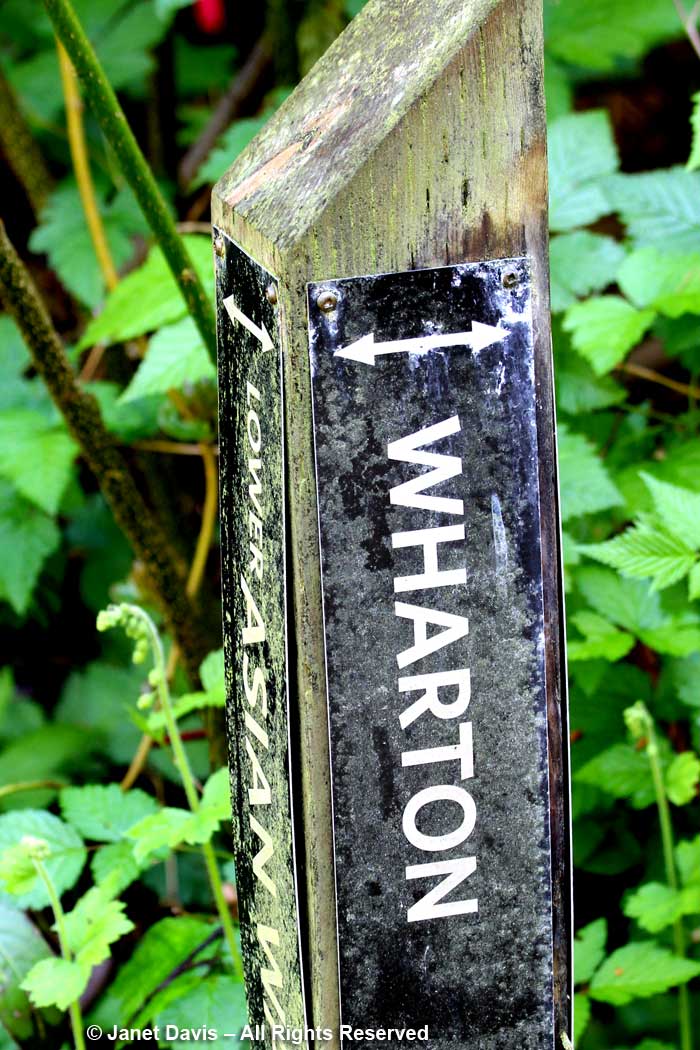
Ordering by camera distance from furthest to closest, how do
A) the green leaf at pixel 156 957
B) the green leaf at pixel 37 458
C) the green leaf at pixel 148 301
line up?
the green leaf at pixel 37 458 → the green leaf at pixel 148 301 → the green leaf at pixel 156 957

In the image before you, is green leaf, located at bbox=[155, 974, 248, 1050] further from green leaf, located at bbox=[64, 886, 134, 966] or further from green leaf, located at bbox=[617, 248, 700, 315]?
green leaf, located at bbox=[617, 248, 700, 315]

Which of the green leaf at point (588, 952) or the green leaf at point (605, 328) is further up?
the green leaf at point (605, 328)

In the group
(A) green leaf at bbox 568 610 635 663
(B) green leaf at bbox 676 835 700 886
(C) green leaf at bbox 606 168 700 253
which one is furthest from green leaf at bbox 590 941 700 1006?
(C) green leaf at bbox 606 168 700 253

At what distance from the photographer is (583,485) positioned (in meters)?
1.58

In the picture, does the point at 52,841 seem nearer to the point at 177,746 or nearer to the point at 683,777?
the point at 177,746

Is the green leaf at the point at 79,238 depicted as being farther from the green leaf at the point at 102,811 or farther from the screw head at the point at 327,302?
the screw head at the point at 327,302

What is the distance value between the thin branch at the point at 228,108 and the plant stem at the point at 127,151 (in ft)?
4.08

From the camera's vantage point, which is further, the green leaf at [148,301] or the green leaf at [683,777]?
the green leaf at [148,301]

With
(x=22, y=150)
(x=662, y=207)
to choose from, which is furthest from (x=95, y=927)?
(x=22, y=150)

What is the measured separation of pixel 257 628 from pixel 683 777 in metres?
0.80

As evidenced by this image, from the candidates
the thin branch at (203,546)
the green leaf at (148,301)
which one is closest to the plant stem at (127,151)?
the green leaf at (148,301)

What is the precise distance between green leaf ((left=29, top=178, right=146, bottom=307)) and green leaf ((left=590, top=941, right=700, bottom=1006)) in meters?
1.50

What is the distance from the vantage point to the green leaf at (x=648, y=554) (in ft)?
4.58

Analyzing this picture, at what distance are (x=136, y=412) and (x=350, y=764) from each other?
Result: 125cm
